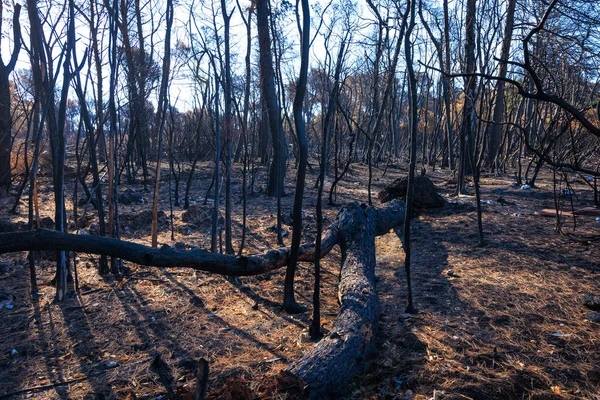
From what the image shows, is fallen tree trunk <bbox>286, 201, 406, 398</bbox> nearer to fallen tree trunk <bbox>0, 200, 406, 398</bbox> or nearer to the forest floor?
fallen tree trunk <bbox>0, 200, 406, 398</bbox>

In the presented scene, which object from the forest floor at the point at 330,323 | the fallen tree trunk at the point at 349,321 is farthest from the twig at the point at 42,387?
the fallen tree trunk at the point at 349,321

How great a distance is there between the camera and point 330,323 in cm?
345

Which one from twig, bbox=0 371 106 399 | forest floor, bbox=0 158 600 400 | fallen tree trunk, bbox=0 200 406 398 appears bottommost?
twig, bbox=0 371 106 399

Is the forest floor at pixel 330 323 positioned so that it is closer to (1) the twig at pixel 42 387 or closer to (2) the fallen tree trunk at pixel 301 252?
(1) the twig at pixel 42 387

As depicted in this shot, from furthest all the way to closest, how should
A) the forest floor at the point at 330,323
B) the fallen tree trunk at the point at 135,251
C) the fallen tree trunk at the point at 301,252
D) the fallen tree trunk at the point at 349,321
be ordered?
the forest floor at the point at 330,323
the fallen tree trunk at the point at 349,321
the fallen tree trunk at the point at 301,252
the fallen tree trunk at the point at 135,251

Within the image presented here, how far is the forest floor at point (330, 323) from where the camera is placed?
248cm

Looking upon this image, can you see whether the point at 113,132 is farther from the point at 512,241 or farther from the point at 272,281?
the point at 512,241

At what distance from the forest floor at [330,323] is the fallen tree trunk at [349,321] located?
14 centimetres

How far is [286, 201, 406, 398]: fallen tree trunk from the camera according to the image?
2369 millimetres

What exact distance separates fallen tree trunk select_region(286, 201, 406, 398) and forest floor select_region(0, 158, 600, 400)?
5.5 inches

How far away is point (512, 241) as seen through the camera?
17.6ft

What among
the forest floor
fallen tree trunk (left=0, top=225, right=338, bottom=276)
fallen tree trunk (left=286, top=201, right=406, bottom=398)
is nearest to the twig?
the forest floor

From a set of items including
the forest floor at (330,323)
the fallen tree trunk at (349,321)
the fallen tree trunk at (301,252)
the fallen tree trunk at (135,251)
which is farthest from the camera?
the forest floor at (330,323)

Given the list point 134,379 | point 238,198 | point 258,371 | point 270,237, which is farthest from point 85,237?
point 238,198
